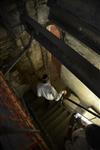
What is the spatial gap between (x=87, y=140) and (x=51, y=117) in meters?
4.15

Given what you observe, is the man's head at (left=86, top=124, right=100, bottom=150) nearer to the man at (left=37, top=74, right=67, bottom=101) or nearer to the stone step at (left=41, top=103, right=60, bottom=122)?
the man at (left=37, top=74, right=67, bottom=101)

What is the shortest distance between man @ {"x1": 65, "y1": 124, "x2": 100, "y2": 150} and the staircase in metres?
1.36

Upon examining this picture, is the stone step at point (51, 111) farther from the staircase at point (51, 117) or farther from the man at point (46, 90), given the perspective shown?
the man at point (46, 90)

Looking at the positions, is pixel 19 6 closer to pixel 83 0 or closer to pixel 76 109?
pixel 83 0

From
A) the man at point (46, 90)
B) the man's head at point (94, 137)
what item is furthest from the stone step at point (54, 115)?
the man's head at point (94, 137)

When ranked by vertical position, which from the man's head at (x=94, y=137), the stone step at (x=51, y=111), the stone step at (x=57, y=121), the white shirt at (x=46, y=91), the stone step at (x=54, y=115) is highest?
the man's head at (x=94, y=137)

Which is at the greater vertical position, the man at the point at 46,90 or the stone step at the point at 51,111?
the man at the point at 46,90

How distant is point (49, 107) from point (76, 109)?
1.19 m

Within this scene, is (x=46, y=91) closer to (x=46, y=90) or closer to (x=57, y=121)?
(x=46, y=90)

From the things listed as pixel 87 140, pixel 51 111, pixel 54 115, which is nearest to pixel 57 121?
pixel 54 115

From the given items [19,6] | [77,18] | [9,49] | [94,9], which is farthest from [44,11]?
[94,9]

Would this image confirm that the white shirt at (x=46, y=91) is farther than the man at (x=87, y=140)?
Yes

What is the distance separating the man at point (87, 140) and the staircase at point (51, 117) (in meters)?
1.36

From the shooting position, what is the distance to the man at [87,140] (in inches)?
213
